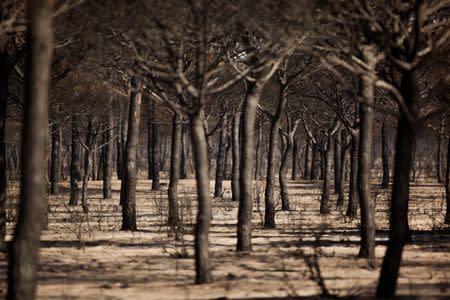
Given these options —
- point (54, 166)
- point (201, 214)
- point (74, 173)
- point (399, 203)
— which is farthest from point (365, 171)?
point (54, 166)

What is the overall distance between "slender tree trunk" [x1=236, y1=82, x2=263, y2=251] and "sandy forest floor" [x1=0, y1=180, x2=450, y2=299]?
38 cm

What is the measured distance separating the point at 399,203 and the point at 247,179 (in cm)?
555

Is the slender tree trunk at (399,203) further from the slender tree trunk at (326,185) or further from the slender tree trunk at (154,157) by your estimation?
the slender tree trunk at (154,157)

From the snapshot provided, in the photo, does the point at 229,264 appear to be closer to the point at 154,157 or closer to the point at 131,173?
the point at 131,173

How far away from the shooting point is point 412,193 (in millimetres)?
32375

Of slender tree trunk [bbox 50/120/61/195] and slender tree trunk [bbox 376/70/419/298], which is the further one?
slender tree trunk [bbox 50/120/61/195]

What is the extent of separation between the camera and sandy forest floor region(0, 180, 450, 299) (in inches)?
367

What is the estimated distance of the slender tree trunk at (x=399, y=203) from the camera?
836 centimetres

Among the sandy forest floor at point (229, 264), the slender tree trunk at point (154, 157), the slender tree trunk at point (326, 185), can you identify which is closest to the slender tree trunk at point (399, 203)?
the sandy forest floor at point (229, 264)

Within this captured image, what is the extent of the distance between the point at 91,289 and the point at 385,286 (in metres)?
3.80

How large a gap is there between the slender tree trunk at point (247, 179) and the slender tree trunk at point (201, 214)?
3.54 metres

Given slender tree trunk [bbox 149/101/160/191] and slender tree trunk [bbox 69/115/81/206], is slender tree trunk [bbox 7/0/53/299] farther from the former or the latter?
slender tree trunk [bbox 149/101/160/191]

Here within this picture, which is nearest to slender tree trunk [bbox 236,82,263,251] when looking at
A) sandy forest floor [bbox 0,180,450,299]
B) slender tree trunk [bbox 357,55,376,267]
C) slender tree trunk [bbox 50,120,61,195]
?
sandy forest floor [bbox 0,180,450,299]

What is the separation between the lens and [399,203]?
8.48 meters
